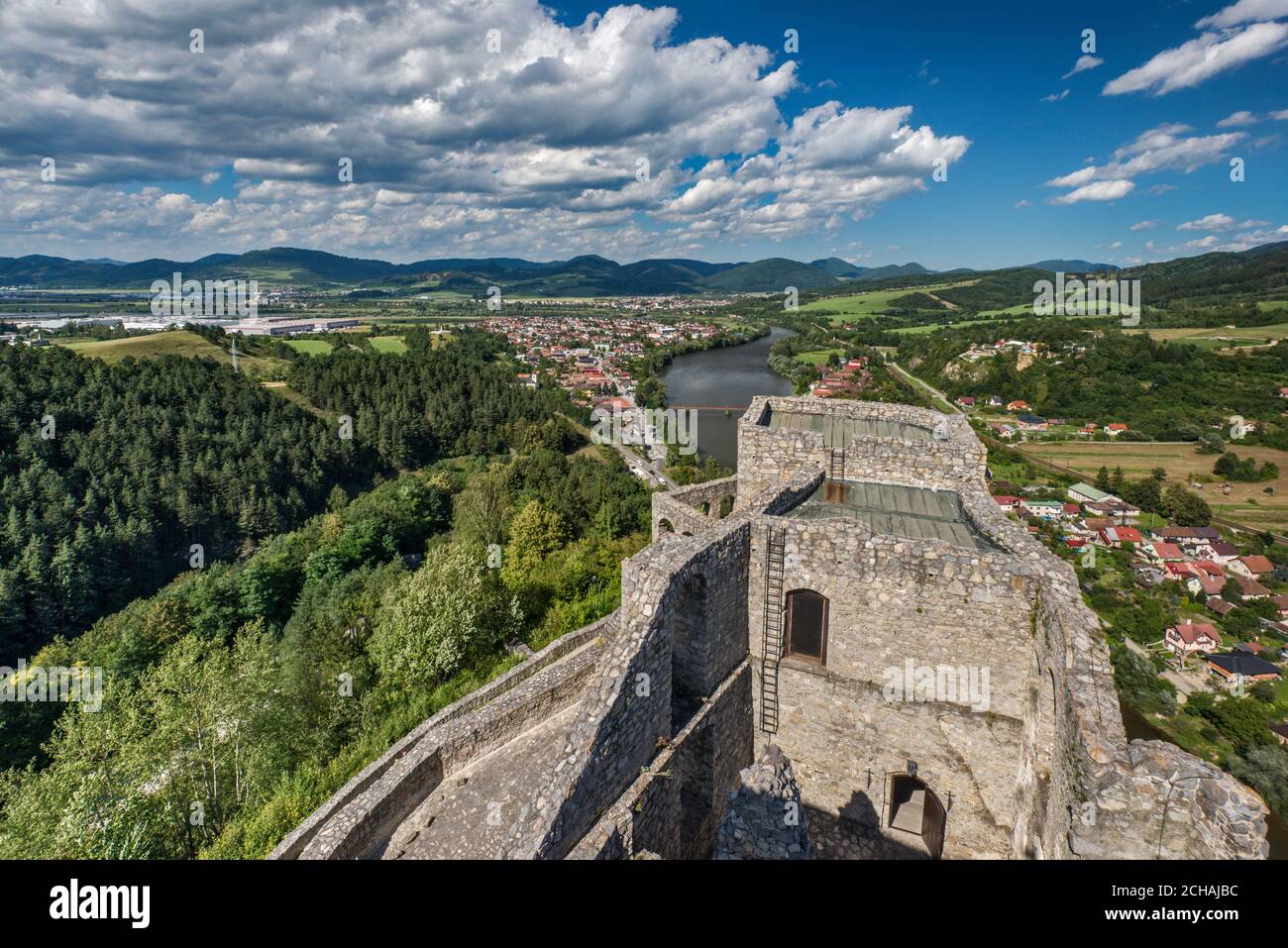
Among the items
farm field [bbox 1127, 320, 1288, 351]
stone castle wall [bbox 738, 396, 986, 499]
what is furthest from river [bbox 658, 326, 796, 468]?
farm field [bbox 1127, 320, 1288, 351]

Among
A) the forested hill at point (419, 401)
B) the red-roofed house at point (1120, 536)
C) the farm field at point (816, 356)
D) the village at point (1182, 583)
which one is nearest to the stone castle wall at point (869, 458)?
the village at point (1182, 583)

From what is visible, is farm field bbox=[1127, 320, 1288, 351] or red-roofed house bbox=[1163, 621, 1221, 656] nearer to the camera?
red-roofed house bbox=[1163, 621, 1221, 656]

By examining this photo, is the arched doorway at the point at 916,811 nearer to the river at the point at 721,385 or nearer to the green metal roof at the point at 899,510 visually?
the green metal roof at the point at 899,510

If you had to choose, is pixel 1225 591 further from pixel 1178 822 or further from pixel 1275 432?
pixel 1178 822

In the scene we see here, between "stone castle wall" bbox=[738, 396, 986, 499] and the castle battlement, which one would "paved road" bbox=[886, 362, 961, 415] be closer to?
"stone castle wall" bbox=[738, 396, 986, 499]

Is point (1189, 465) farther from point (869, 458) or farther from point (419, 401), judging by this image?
point (419, 401)
